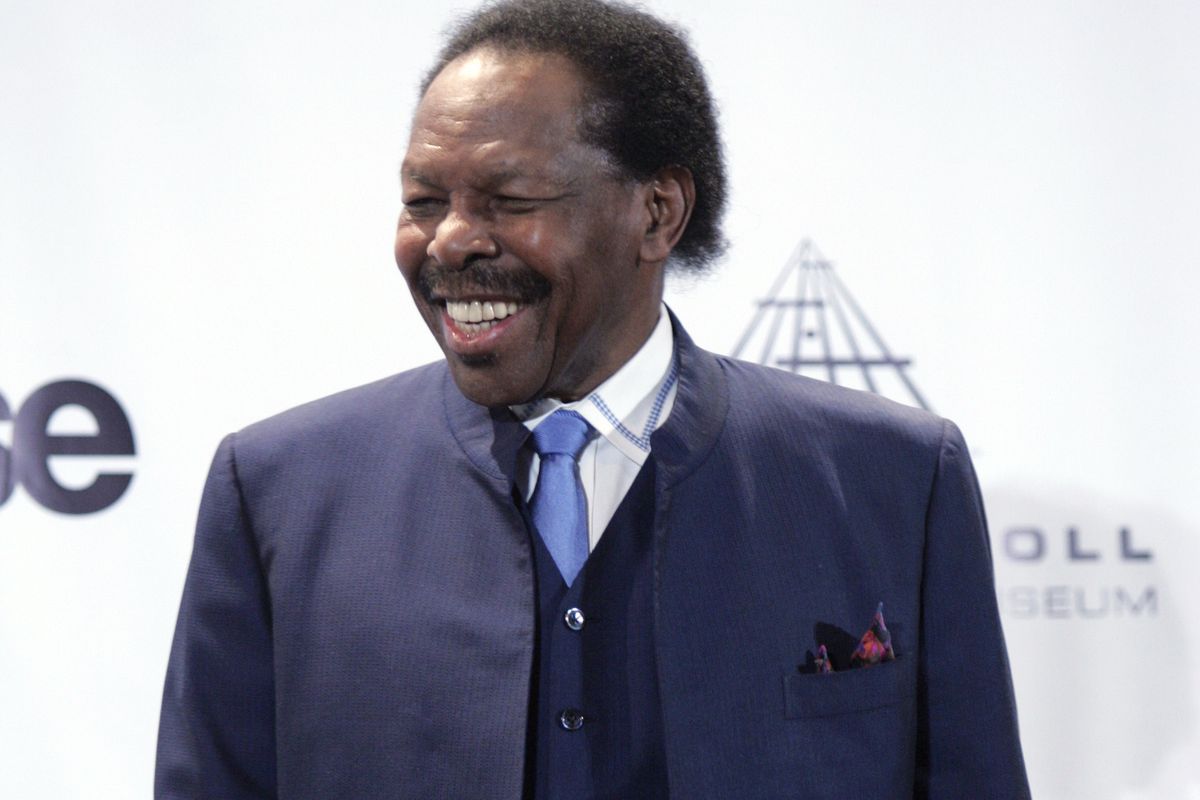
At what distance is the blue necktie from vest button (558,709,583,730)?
11 centimetres

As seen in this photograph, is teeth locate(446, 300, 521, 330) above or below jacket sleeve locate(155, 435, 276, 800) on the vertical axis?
above

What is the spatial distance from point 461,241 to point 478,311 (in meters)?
0.06

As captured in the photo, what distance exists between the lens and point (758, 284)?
1.93 m

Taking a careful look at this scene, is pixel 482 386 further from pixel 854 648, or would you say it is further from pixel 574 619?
pixel 854 648

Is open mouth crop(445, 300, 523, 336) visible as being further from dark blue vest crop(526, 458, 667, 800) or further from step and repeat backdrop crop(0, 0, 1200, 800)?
step and repeat backdrop crop(0, 0, 1200, 800)

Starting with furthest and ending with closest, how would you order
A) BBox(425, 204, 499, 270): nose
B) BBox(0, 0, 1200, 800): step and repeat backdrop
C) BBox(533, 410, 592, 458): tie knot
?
BBox(0, 0, 1200, 800): step and repeat backdrop → BBox(533, 410, 592, 458): tie knot → BBox(425, 204, 499, 270): nose

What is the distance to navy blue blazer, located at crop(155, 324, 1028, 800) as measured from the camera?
3.69 feet

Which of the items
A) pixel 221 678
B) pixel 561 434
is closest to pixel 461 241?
pixel 561 434

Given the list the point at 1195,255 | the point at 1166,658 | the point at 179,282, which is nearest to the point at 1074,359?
the point at 1195,255

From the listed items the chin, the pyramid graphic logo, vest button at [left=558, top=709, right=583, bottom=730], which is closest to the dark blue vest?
vest button at [left=558, top=709, right=583, bottom=730]

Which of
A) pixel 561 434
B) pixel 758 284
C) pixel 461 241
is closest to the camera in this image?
pixel 461 241

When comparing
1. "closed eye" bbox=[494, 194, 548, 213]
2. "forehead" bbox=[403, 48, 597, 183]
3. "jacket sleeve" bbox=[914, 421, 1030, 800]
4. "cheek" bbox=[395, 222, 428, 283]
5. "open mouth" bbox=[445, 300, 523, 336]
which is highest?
"forehead" bbox=[403, 48, 597, 183]

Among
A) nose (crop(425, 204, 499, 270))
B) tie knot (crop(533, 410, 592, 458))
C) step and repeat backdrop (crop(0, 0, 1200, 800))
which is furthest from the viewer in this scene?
step and repeat backdrop (crop(0, 0, 1200, 800))

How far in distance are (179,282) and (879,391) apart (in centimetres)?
99
